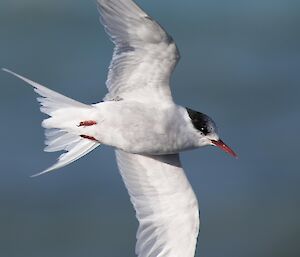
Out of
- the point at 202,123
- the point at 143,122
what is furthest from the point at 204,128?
the point at 143,122

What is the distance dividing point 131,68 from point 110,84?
16 centimetres

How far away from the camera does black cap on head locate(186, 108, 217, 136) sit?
215 inches

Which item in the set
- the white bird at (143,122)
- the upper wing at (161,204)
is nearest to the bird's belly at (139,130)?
the white bird at (143,122)

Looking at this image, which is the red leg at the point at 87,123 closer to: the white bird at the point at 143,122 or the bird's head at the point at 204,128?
the white bird at the point at 143,122

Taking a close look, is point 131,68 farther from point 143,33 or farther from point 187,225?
point 187,225

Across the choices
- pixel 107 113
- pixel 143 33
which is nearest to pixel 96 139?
pixel 107 113

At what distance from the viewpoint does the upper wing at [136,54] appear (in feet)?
17.5

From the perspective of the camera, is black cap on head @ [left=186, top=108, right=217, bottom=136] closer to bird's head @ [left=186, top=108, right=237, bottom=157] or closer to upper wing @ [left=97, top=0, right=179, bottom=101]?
bird's head @ [left=186, top=108, right=237, bottom=157]

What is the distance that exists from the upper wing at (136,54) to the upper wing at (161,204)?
534 mm

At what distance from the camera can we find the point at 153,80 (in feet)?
18.1

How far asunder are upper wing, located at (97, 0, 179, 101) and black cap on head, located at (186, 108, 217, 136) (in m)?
0.17

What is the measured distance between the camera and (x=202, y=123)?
216 inches

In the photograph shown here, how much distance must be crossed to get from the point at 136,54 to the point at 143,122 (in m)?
0.42

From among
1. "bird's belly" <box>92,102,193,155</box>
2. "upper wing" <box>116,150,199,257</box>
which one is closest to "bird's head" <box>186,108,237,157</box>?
"bird's belly" <box>92,102,193,155</box>
